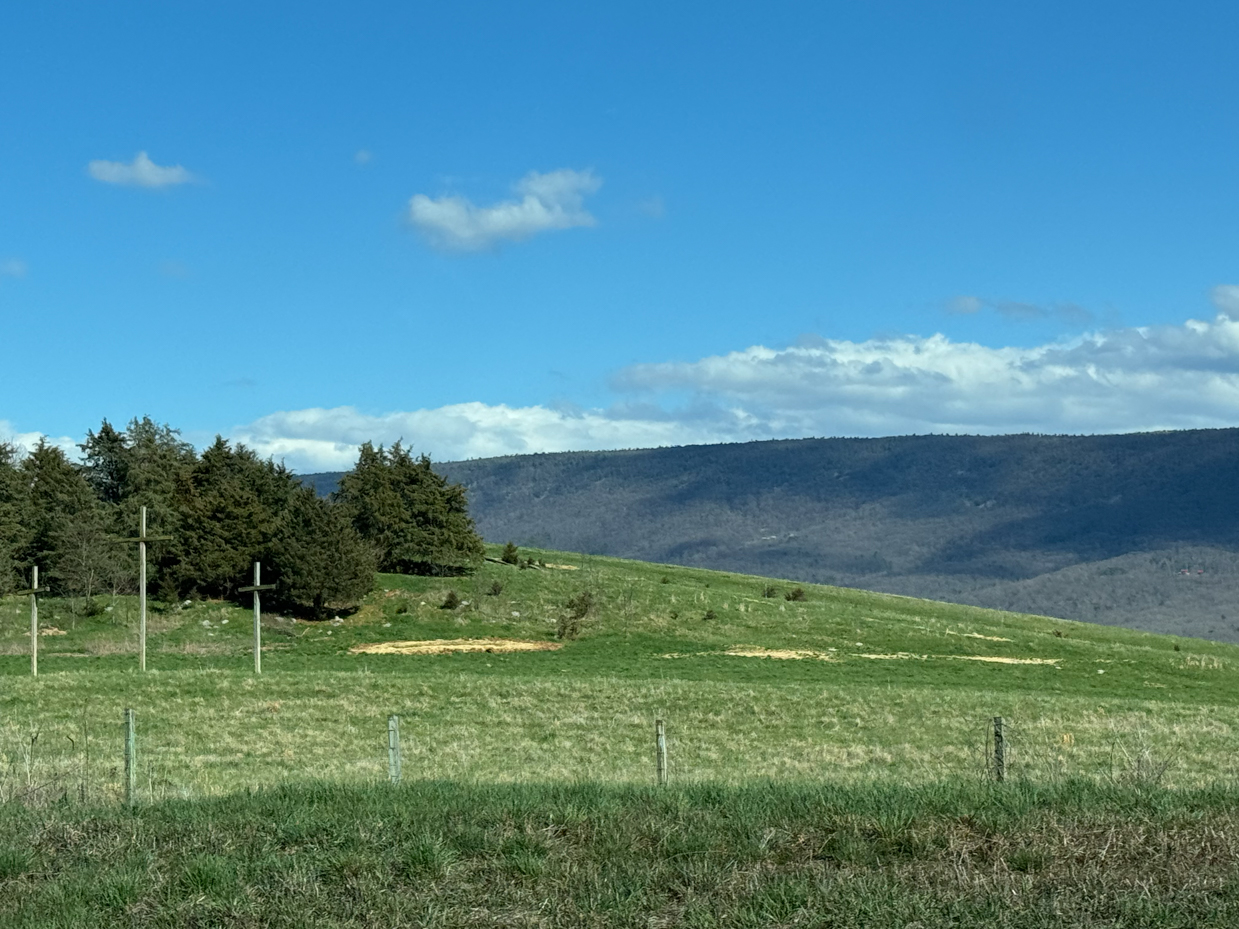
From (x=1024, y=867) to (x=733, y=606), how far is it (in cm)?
6344

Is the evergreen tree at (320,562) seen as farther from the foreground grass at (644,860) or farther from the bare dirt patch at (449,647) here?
the foreground grass at (644,860)

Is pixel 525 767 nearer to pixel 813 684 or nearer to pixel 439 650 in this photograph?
pixel 813 684

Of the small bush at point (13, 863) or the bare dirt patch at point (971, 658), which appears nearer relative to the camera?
the small bush at point (13, 863)

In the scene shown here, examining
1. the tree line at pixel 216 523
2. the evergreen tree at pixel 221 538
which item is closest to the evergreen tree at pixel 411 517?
the tree line at pixel 216 523

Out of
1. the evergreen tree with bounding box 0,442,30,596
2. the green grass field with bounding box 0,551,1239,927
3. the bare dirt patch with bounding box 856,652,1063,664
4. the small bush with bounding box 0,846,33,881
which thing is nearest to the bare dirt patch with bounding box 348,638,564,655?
the green grass field with bounding box 0,551,1239,927

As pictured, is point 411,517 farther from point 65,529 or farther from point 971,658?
point 971,658

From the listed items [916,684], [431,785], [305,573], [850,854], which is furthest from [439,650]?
[850,854]

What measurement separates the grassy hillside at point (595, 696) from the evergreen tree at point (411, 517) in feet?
7.77

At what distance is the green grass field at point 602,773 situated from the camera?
9.70 metres

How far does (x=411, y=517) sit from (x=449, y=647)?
666 inches

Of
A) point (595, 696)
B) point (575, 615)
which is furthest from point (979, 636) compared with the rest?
point (595, 696)

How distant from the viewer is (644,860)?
34.0 ft

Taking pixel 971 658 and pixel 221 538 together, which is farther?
pixel 221 538

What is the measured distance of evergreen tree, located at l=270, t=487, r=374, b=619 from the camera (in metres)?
60.9
